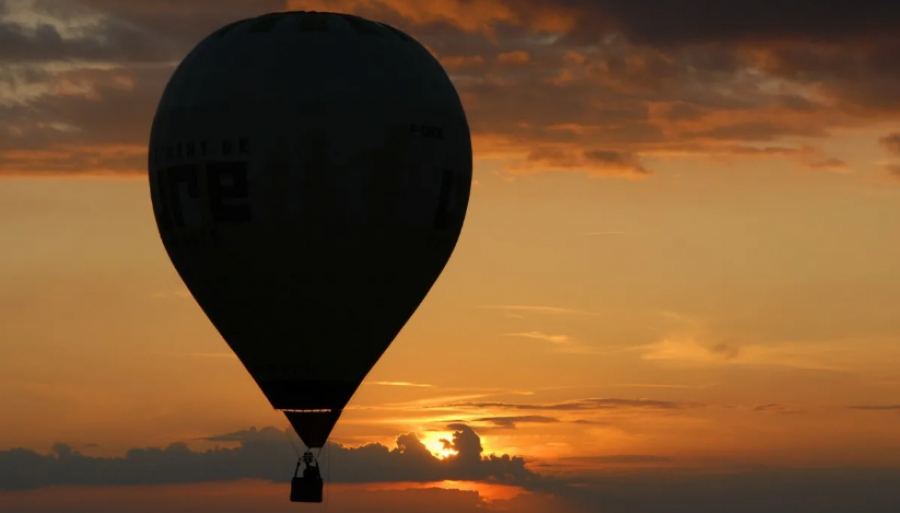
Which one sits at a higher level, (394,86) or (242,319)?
(394,86)

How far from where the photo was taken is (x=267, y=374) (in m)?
81.1

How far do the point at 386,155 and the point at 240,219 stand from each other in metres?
5.05

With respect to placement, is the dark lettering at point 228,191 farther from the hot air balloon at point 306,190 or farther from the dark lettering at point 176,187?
the dark lettering at point 176,187

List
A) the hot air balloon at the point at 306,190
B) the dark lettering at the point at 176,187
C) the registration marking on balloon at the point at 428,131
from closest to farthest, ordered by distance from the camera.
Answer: the hot air balloon at the point at 306,190 → the dark lettering at the point at 176,187 → the registration marking on balloon at the point at 428,131

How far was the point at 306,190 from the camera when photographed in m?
78.9

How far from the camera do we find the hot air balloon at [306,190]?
79000 mm

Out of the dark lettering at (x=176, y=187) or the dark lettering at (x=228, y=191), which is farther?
the dark lettering at (x=176, y=187)

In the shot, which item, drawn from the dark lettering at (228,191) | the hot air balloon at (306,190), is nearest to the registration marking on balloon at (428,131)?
the hot air balloon at (306,190)

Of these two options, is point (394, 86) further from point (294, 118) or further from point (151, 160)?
point (151, 160)

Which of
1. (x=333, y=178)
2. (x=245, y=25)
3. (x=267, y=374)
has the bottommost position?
(x=267, y=374)

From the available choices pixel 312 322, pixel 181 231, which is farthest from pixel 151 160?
pixel 312 322

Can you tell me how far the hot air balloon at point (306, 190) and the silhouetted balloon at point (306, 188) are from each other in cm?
4

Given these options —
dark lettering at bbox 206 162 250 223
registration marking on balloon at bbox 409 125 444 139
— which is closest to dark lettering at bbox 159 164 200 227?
dark lettering at bbox 206 162 250 223

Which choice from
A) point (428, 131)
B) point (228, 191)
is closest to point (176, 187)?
point (228, 191)
